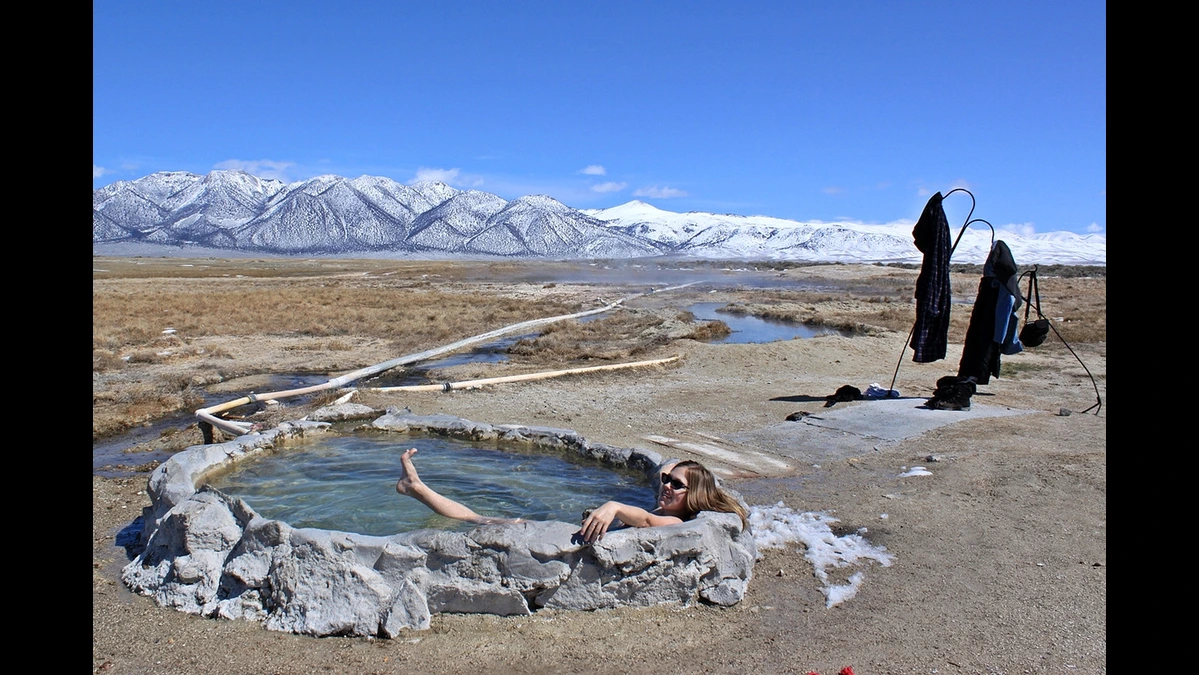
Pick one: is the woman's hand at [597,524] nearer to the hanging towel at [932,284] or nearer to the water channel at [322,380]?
the water channel at [322,380]

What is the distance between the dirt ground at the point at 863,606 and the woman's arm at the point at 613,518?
1.51ft

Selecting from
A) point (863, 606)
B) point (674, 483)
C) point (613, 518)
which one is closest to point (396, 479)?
point (674, 483)

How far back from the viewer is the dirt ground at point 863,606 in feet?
13.6

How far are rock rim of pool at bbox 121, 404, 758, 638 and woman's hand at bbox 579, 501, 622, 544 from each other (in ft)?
0.15

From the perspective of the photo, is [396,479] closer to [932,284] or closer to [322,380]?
[932,284]

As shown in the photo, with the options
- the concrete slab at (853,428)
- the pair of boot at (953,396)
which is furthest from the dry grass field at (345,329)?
the concrete slab at (853,428)

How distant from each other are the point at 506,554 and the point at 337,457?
154 inches

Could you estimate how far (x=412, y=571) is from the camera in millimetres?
A: 4633

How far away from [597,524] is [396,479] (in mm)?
3157

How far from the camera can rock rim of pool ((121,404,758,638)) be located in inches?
178
